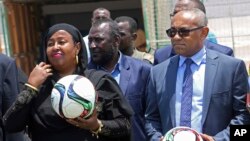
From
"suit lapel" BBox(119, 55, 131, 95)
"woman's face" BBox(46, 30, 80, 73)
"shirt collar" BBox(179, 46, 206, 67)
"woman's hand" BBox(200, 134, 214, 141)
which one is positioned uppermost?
"woman's face" BBox(46, 30, 80, 73)

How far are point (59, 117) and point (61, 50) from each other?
0.43m

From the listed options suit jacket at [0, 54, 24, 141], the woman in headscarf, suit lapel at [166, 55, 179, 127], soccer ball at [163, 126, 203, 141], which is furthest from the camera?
suit jacket at [0, 54, 24, 141]

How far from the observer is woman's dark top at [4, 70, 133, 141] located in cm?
352

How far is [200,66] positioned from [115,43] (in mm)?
1081

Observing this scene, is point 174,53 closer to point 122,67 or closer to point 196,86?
point 122,67

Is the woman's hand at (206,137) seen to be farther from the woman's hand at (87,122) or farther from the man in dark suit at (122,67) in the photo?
the man in dark suit at (122,67)

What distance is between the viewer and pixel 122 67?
457cm

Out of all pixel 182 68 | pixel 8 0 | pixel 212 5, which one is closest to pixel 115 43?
pixel 182 68

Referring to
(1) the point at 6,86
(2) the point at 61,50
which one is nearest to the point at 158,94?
(2) the point at 61,50

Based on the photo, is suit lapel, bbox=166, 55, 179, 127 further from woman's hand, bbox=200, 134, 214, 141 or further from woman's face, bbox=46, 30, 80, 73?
woman's face, bbox=46, 30, 80, 73

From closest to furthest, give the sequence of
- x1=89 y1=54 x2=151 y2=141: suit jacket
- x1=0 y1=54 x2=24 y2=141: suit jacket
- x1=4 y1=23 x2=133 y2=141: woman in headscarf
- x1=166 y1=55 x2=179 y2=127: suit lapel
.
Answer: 1. x1=4 y1=23 x2=133 y2=141: woman in headscarf
2. x1=166 y1=55 x2=179 y2=127: suit lapel
3. x1=0 y1=54 x2=24 y2=141: suit jacket
4. x1=89 y1=54 x2=151 y2=141: suit jacket

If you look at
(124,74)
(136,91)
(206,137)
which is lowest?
(206,137)

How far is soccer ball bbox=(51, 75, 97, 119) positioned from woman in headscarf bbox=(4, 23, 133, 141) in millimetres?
59

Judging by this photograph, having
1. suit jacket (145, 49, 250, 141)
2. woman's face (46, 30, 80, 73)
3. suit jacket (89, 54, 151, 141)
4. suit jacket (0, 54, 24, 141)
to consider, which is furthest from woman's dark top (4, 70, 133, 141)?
suit jacket (89, 54, 151, 141)
